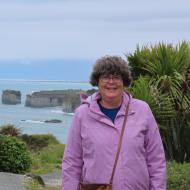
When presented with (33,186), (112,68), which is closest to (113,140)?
(112,68)

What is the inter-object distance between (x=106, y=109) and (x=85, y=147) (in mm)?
308

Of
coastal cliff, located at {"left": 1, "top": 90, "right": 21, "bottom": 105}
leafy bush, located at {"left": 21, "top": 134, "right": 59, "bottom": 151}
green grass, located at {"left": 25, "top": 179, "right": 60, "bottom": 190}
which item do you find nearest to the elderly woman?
green grass, located at {"left": 25, "top": 179, "right": 60, "bottom": 190}

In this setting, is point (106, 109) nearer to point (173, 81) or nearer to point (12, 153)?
point (173, 81)

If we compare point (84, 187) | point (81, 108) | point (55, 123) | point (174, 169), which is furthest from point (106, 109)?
point (55, 123)

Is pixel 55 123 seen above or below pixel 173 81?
below

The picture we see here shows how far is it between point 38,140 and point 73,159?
2615 cm

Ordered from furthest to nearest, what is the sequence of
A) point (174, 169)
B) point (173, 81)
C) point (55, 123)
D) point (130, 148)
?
point (55, 123) < point (173, 81) < point (174, 169) < point (130, 148)

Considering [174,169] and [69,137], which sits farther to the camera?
[174,169]

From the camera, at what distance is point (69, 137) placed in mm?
4723

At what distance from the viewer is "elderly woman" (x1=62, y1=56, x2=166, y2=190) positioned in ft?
14.9

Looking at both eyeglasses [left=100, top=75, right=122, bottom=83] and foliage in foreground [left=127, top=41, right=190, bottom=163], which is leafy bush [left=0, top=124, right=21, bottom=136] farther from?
eyeglasses [left=100, top=75, right=122, bottom=83]

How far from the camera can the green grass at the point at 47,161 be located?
1820 cm

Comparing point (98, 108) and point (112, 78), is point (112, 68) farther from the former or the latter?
point (98, 108)

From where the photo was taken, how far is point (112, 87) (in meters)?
4.67
